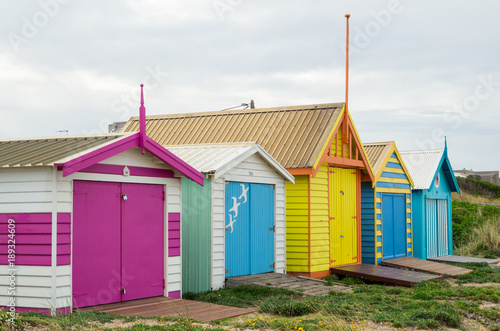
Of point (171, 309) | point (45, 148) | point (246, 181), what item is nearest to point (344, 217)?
point (246, 181)

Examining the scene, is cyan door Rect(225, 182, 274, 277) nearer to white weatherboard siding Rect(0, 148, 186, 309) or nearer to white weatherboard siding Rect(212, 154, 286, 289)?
white weatherboard siding Rect(212, 154, 286, 289)

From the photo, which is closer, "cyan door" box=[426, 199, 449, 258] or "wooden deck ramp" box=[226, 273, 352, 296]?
"wooden deck ramp" box=[226, 273, 352, 296]

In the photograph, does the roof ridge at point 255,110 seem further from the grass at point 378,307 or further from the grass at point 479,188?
the grass at point 479,188

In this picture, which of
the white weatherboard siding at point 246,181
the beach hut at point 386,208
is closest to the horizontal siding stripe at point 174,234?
the white weatherboard siding at point 246,181

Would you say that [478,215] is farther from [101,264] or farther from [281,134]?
[101,264]

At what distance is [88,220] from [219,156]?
15.0ft

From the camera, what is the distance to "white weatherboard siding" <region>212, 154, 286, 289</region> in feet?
43.2

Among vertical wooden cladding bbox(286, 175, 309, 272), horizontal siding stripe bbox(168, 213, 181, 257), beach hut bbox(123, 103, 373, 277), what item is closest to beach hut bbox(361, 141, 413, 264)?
beach hut bbox(123, 103, 373, 277)

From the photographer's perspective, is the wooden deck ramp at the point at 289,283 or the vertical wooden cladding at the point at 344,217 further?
the vertical wooden cladding at the point at 344,217

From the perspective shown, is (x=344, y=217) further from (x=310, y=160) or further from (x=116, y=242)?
(x=116, y=242)

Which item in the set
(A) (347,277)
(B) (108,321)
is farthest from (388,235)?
(B) (108,321)

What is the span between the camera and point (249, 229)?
14.4 meters

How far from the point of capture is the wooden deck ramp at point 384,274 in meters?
15.4

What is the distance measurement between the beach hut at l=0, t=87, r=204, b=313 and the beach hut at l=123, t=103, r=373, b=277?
15.7ft
